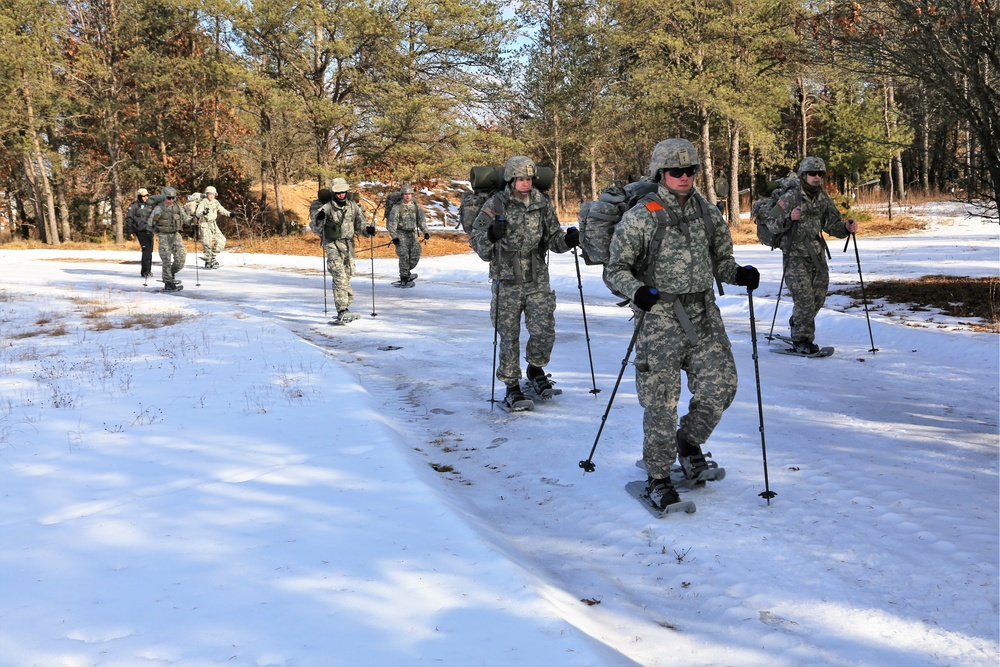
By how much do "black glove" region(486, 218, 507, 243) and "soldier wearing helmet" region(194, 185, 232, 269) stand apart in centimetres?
1583

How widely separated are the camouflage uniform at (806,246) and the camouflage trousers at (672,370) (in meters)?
5.20

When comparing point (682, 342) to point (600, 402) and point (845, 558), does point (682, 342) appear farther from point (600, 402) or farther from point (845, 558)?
point (600, 402)

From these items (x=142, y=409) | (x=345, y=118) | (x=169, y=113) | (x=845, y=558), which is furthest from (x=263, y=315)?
(x=169, y=113)

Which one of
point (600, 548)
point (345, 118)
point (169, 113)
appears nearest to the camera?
point (600, 548)

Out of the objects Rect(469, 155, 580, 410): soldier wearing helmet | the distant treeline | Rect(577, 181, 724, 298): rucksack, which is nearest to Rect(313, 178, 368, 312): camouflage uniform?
Rect(469, 155, 580, 410): soldier wearing helmet

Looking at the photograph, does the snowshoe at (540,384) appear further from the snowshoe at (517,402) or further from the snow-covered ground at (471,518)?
the snow-covered ground at (471,518)

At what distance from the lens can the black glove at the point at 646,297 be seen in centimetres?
470

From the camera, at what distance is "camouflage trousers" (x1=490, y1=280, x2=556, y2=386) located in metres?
7.93

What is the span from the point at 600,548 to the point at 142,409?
4968 millimetres

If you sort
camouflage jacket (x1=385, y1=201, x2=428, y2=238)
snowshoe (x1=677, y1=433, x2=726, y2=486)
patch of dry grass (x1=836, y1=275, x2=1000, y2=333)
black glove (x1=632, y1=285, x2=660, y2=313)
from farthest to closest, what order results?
camouflage jacket (x1=385, y1=201, x2=428, y2=238) < patch of dry grass (x1=836, y1=275, x2=1000, y2=333) < snowshoe (x1=677, y1=433, x2=726, y2=486) < black glove (x1=632, y1=285, x2=660, y2=313)

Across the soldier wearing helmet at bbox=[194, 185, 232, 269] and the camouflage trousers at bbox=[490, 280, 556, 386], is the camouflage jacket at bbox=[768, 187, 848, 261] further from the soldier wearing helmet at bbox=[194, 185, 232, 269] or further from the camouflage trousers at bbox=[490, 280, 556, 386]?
the soldier wearing helmet at bbox=[194, 185, 232, 269]

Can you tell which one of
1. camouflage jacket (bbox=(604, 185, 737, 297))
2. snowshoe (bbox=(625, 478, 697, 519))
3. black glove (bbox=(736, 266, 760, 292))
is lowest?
snowshoe (bbox=(625, 478, 697, 519))

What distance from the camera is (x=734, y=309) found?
13.5m

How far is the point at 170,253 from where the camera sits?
1861 cm
